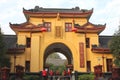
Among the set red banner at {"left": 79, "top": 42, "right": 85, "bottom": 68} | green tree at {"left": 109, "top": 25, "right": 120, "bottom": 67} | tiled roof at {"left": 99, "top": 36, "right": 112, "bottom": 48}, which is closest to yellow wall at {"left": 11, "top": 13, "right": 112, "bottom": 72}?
red banner at {"left": 79, "top": 42, "right": 85, "bottom": 68}

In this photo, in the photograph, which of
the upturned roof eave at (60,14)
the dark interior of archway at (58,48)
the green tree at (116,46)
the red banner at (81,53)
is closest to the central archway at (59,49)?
the dark interior of archway at (58,48)

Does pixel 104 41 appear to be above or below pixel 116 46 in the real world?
above

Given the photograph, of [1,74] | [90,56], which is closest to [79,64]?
[90,56]

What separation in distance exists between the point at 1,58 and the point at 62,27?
9741 millimetres

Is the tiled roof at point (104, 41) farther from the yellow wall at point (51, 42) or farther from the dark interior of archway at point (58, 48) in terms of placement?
the dark interior of archway at point (58, 48)

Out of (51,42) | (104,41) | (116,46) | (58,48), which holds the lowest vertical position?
(116,46)

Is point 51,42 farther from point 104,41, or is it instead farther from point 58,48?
point 104,41

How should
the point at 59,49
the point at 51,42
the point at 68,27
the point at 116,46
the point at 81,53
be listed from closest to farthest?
1. the point at 116,46
2. the point at 81,53
3. the point at 51,42
4. the point at 68,27
5. the point at 59,49

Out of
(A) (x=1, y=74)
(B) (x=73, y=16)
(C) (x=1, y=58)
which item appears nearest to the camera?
(A) (x=1, y=74)

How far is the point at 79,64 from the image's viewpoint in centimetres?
3316

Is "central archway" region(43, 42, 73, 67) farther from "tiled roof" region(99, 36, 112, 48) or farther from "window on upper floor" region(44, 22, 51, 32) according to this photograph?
"tiled roof" region(99, 36, 112, 48)

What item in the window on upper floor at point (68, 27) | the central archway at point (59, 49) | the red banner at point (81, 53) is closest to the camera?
the red banner at point (81, 53)

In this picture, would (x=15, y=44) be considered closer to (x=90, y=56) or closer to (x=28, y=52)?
(x=28, y=52)

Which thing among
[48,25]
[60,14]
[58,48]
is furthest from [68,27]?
[58,48]
